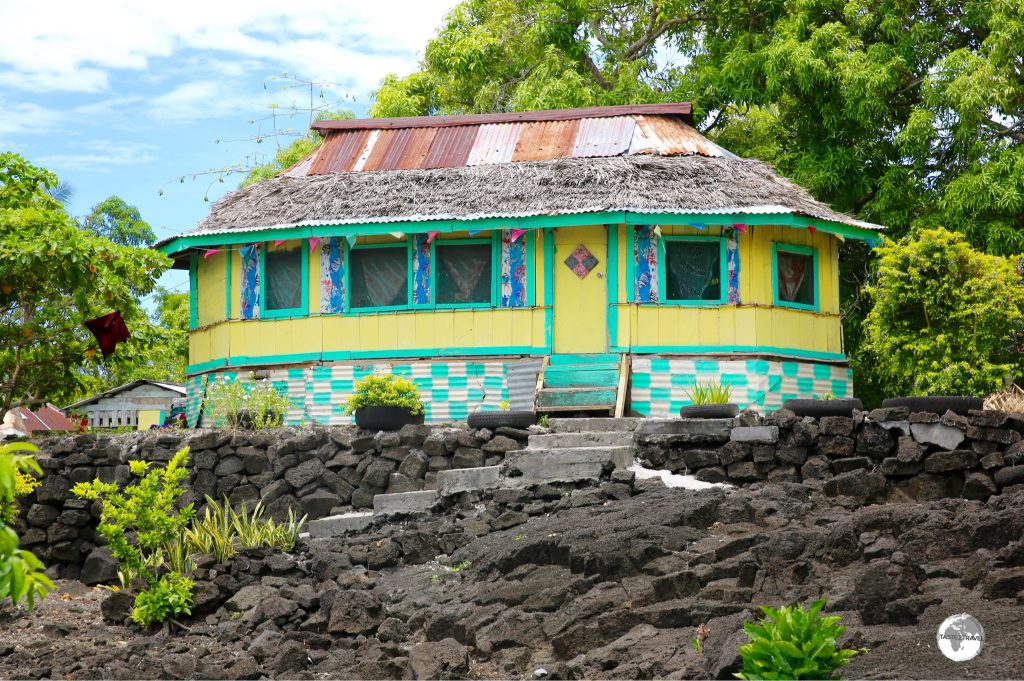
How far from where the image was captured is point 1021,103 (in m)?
19.2

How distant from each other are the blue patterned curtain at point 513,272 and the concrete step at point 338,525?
13.6ft

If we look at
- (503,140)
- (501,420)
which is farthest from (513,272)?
(501,420)

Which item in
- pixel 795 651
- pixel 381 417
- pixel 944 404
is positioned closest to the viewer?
pixel 795 651

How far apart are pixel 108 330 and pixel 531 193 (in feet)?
18.1

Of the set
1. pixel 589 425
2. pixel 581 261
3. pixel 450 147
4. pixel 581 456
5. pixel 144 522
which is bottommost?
pixel 144 522

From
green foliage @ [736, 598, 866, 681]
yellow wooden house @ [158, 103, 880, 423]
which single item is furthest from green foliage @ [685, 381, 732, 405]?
green foliage @ [736, 598, 866, 681]

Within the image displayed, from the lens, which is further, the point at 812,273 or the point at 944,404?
the point at 812,273

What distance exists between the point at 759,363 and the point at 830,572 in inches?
282

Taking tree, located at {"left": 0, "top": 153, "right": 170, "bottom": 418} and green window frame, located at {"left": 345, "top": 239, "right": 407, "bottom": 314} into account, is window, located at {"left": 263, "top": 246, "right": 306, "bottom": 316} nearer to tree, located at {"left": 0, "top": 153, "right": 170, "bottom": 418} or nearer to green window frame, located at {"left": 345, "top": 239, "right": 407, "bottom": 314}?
green window frame, located at {"left": 345, "top": 239, "right": 407, "bottom": 314}

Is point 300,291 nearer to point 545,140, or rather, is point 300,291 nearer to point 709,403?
point 545,140

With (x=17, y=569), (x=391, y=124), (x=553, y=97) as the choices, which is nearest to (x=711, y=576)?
(x=17, y=569)

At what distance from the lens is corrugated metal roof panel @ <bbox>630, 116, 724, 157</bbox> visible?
1698cm

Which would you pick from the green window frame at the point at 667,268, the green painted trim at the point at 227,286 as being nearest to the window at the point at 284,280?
the green painted trim at the point at 227,286

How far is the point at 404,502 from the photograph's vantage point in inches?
513
